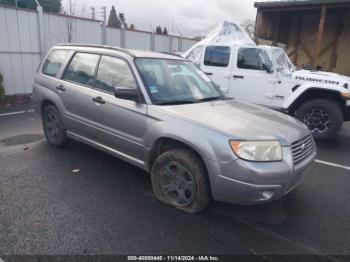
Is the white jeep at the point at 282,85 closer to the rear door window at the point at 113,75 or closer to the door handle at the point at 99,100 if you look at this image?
the rear door window at the point at 113,75

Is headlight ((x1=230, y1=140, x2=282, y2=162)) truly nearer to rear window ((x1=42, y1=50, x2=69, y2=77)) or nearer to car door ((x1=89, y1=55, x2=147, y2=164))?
car door ((x1=89, y1=55, x2=147, y2=164))

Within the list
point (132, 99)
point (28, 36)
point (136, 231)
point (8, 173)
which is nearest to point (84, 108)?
point (132, 99)

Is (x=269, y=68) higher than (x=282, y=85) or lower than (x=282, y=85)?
higher

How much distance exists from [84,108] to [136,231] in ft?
6.70

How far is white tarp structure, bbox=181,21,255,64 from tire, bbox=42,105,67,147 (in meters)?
4.03

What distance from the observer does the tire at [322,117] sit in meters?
6.20

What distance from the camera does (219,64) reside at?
7371 mm

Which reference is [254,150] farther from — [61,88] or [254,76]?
[254,76]

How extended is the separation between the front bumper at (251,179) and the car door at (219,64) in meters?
4.43

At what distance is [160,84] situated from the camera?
3848 mm

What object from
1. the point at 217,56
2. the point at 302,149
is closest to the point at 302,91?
the point at 217,56

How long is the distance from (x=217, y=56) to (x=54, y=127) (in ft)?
13.7

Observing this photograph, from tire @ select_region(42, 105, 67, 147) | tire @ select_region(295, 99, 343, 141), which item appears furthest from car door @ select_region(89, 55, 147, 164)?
tire @ select_region(295, 99, 343, 141)

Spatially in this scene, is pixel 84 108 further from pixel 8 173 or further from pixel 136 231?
Result: pixel 136 231
